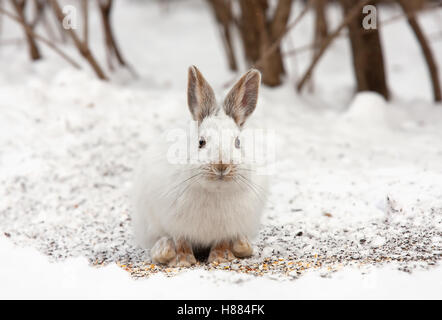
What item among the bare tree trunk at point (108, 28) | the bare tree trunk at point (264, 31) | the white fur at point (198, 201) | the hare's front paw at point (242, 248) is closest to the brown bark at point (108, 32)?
the bare tree trunk at point (108, 28)

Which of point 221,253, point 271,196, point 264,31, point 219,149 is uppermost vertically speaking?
point 264,31

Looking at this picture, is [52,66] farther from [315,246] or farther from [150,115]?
[315,246]

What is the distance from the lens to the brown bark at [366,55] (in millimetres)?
6402

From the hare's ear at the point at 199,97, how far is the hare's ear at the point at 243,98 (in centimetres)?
10

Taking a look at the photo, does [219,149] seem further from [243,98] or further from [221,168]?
[243,98]

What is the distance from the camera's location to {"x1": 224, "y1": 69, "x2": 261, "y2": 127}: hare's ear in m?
3.01

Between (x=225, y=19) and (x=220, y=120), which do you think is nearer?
→ (x=220, y=120)

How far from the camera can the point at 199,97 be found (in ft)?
9.75

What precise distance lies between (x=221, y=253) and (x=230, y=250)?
79 millimetres

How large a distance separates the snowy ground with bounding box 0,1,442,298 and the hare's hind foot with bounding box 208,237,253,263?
0.43 feet

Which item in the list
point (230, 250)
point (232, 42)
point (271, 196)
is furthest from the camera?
point (232, 42)

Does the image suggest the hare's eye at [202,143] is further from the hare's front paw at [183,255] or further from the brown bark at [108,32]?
the brown bark at [108,32]

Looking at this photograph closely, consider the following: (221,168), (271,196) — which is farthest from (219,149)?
(271,196)

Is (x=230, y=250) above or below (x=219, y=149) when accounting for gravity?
below
